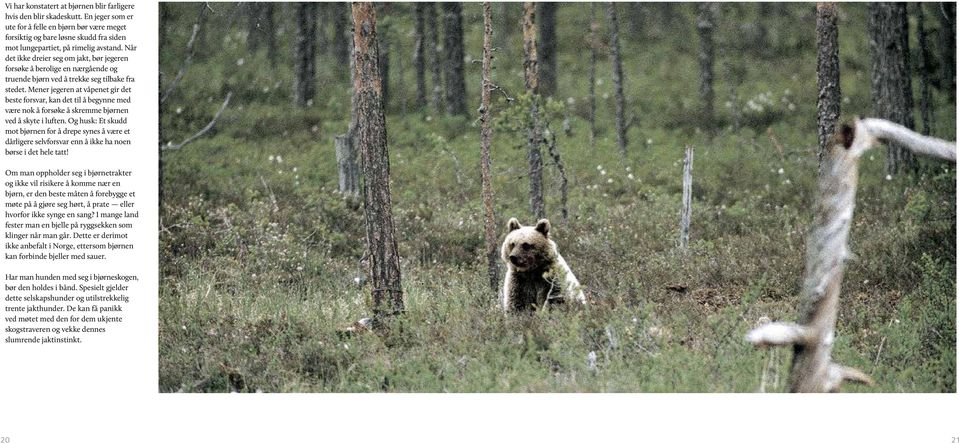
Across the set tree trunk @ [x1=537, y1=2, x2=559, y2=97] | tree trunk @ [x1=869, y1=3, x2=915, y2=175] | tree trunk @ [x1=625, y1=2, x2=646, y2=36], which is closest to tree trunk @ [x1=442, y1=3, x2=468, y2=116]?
tree trunk @ [x1=537, y1=2, x2=559, y2=97]

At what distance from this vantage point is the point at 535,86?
1262cm

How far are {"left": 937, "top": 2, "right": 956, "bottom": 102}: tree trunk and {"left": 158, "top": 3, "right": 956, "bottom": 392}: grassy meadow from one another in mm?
853

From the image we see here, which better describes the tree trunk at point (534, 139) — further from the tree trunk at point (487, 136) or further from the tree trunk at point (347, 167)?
the tree trunk at point (347, 167)

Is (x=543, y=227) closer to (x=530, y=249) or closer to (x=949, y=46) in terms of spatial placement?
(x=530, y=249)

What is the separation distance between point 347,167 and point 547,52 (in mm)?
10605

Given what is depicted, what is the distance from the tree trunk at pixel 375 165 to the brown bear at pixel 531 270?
3.84 feet

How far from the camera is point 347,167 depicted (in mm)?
14836

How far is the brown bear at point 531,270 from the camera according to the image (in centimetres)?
883

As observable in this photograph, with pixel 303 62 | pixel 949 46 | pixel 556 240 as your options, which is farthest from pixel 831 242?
pixel 303 62

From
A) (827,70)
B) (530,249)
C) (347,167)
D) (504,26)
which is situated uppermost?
(504,26)

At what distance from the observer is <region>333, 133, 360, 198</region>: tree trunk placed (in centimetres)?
1463

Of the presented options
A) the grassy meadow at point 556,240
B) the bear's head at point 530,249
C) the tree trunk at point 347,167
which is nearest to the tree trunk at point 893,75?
the grassy meadow at point 556,240

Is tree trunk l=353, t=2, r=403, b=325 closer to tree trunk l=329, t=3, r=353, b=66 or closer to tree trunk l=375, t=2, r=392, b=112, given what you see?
tree trunk l=375, t=2, r=392, b=112
